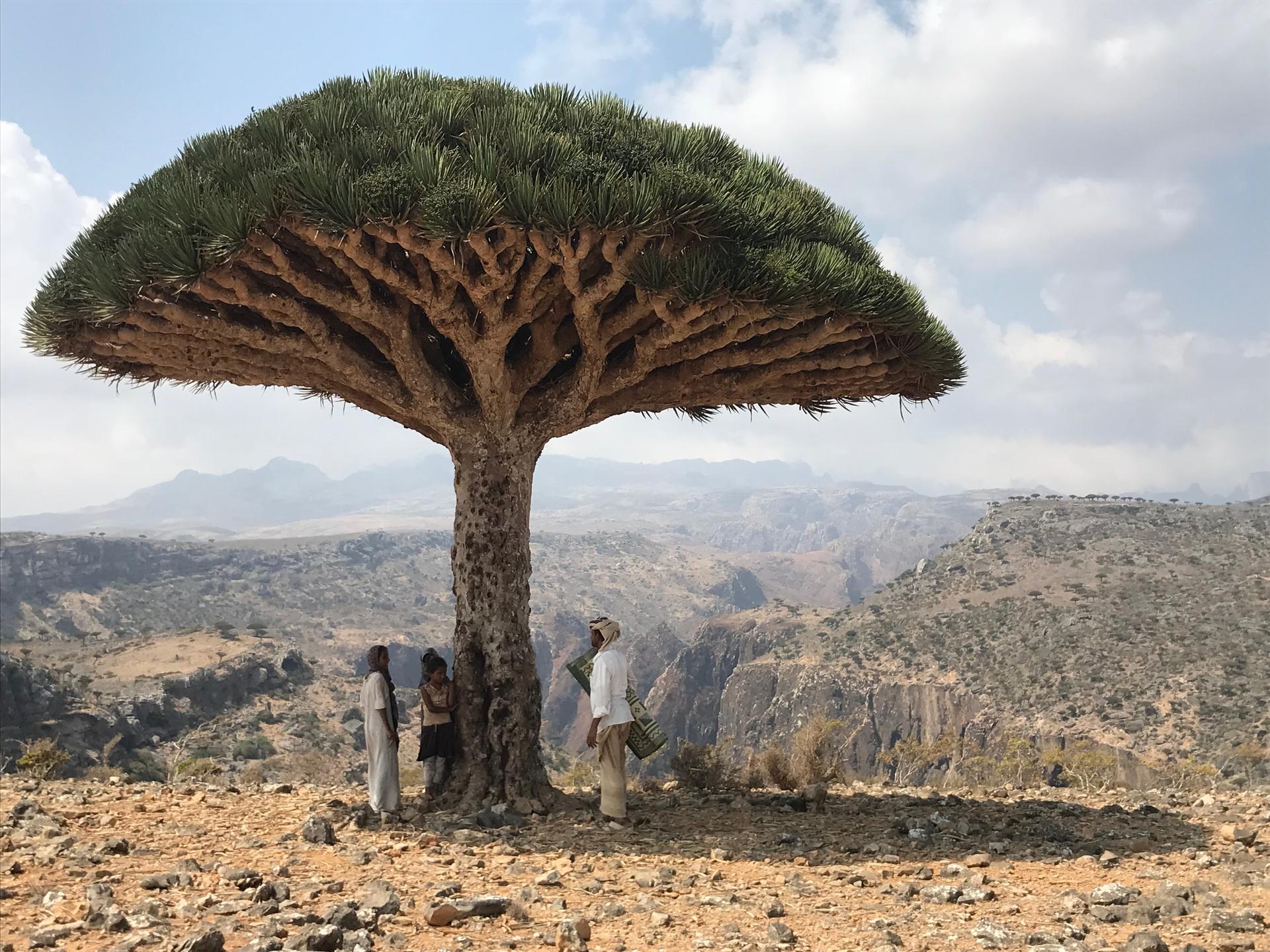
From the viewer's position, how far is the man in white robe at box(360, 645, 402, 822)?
757 centimetres

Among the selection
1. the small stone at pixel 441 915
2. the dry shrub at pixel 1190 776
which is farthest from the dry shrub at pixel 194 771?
the dry shrub at pixel 1190 776

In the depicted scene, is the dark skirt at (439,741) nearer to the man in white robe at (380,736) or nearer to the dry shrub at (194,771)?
the man in white robe at (380,736)

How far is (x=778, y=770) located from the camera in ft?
33.6

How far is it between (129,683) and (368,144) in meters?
35.4

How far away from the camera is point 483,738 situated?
7.97 meters

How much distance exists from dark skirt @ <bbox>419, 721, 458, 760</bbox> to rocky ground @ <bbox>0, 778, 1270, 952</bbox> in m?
0.48

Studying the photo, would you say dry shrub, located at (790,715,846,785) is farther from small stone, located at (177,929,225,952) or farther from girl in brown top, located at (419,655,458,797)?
small stone, located at (177,929,225,952)

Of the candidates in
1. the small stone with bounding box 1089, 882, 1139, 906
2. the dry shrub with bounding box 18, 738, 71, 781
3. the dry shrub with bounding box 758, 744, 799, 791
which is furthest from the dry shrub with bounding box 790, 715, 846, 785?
the dry shrub with bounding box 18, 738, 71, 781

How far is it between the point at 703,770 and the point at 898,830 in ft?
9.03

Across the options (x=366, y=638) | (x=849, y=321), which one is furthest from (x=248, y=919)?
(x=366, y=638)

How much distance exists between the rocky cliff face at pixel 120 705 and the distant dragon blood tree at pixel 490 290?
22.4 metres

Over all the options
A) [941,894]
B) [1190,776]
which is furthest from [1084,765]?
[941,894]

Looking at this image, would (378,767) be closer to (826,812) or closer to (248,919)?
(248,919)

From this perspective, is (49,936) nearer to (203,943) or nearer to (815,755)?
(203,943)
